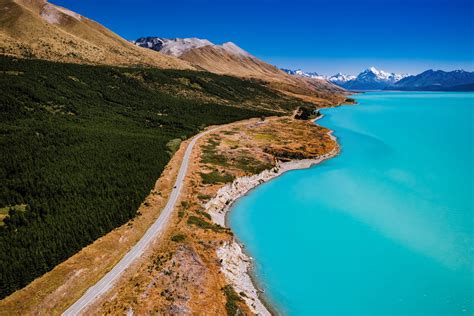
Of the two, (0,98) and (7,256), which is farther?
(0,98)

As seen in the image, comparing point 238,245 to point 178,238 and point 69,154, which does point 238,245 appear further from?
point 69,154

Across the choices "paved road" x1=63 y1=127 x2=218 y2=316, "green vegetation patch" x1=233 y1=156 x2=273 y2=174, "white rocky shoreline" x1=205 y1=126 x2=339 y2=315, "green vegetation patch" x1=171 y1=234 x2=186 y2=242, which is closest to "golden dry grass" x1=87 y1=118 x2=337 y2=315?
"green vegetation patch" x1=171 y1=234 x2=186 y2=242

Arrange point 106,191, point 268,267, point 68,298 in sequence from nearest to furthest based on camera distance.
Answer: point 68,298
point 268,267
point 106,191

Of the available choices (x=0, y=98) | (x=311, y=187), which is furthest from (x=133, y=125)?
(x=311, y=187)

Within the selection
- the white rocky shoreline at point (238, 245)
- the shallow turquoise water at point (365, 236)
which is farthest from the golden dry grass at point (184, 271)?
the shallow turquoise water at point (365, 236)

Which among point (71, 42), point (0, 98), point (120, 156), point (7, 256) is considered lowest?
point (7, 256)

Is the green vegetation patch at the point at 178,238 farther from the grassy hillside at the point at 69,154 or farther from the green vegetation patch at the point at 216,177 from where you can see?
the green vegetation patch at the point at 216,177

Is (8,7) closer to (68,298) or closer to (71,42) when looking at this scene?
(71,42)

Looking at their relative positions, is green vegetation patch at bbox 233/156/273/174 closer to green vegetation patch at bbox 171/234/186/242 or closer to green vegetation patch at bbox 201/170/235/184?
green vegetation patch at bbox 201/170/235/184
